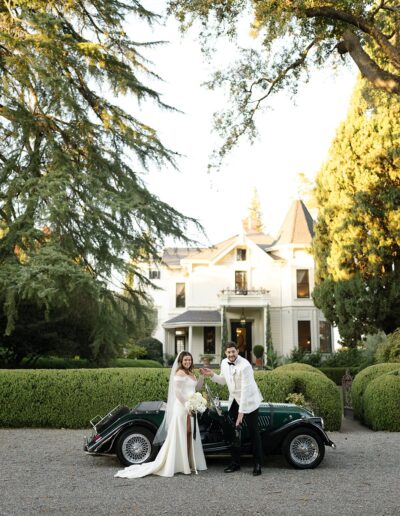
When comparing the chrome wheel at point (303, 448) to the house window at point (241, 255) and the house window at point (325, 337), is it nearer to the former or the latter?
the house window at point (325, 337)

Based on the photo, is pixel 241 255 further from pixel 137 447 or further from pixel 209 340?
pixel 137 447

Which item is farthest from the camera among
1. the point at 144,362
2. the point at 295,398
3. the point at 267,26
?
the point at 144,362

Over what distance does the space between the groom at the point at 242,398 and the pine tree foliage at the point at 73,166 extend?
193 inches

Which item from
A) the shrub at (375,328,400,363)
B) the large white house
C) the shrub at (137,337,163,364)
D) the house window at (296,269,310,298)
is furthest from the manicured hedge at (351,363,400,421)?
the shrub at (137,337,163,364)

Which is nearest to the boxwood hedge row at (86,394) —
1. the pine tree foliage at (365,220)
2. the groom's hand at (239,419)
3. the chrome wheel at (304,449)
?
the chrome wheel at (304,449)

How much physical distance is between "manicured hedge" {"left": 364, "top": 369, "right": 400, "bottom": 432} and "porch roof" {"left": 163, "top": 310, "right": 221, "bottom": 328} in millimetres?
22563

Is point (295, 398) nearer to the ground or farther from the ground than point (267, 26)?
nearer to the ground

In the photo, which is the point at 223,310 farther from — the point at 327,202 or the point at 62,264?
the point at 62,264

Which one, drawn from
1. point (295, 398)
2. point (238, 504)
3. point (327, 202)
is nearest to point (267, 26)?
point (295, 398)

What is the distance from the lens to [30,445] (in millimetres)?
8875

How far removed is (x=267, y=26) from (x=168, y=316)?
1057 inches

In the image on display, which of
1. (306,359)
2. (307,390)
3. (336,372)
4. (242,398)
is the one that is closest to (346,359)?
(306,359)

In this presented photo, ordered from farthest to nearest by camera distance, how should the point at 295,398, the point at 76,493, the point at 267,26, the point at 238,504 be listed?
the point at 267,26
the point at 295,398
the point at 76,493
the point at 238,504

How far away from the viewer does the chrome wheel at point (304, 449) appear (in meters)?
7.09
